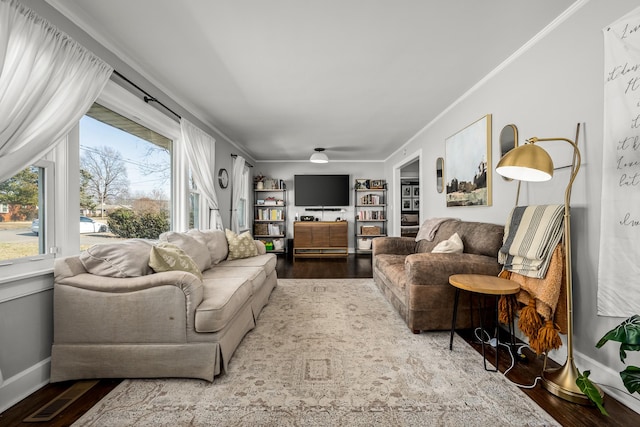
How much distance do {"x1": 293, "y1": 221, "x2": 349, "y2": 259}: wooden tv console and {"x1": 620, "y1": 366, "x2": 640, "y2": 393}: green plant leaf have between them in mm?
5408

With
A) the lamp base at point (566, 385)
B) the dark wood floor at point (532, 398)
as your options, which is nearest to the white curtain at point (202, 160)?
the dark wood floor at point (532, 398)

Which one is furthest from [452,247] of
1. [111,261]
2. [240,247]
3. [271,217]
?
[271,217]

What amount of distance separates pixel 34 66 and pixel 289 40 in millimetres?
1565

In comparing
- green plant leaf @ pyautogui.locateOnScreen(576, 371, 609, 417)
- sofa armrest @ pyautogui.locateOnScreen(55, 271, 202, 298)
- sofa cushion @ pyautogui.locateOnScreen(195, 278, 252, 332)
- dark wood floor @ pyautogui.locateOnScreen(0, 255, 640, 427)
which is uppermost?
sofa armrest @ pyautogui.locateOnScreen(55, 271, 202, 298)

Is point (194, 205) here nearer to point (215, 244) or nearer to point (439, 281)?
point (215, 244)

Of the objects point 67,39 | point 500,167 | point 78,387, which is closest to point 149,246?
point 78,387

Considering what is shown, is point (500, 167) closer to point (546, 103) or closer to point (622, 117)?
point (622, 117)

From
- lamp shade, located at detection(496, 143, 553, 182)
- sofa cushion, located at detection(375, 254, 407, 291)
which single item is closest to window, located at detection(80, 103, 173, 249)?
sofa cushion, located at detection(375, 254, 407, 291)

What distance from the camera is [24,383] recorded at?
1.59m

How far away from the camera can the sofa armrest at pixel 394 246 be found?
147 inches

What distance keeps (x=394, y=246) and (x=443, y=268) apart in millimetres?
1420

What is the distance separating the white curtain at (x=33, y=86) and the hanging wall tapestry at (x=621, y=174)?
10.3ft

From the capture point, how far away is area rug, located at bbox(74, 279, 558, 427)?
4.65ft

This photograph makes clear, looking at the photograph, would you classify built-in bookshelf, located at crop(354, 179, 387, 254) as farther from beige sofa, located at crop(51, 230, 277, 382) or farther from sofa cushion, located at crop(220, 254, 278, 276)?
beige sofa, located at crop(51, 230, 277, 382)
